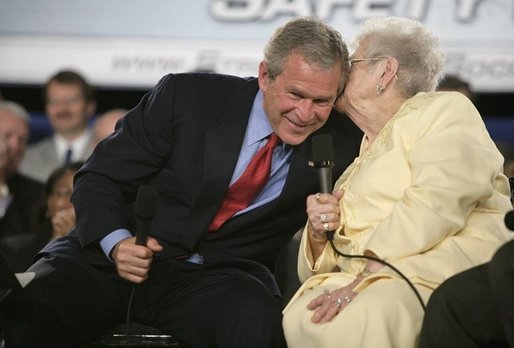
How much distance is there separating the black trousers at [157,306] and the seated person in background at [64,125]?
2884mm

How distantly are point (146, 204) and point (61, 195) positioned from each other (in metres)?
1.91

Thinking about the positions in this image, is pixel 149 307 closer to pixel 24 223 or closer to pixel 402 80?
pixel 402 80

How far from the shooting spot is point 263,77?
133 inches

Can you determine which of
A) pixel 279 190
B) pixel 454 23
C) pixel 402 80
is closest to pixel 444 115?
pixel 402 80

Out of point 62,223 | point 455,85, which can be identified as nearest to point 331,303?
point 62,223

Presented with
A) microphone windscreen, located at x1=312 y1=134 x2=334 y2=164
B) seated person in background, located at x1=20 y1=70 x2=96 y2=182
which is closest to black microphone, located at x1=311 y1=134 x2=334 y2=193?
microphone windscreen, located at x1=312 y1=134 x2=334 y2=164

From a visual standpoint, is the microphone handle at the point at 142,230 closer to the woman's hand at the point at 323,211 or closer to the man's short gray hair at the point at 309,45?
the woman's hand at the point at 323,211

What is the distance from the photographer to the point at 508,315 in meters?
2.51

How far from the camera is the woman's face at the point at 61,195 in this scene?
471cm

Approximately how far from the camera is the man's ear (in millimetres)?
3361

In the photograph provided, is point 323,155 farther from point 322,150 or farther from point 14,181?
point 14,181

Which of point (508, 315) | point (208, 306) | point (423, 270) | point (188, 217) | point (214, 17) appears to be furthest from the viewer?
point (214, 17)

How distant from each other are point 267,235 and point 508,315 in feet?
3.59

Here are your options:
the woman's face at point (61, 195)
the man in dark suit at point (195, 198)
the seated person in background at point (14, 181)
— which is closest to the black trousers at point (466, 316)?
the man in dark suit at point (195, 198)
